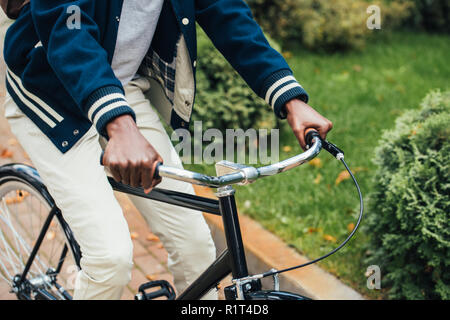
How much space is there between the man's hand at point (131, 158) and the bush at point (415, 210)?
1.76m

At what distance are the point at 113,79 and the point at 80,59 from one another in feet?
0.41

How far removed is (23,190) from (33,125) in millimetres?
650

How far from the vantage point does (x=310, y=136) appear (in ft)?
5.81

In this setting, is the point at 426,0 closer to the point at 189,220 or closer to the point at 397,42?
the point at 397,42

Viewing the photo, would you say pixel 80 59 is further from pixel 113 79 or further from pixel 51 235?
pixel 51 235

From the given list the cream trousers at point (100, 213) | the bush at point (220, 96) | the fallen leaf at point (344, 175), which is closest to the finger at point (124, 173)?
the cream trousers at point (100, 213)

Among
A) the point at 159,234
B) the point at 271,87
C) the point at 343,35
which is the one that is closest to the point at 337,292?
the point at 159,234

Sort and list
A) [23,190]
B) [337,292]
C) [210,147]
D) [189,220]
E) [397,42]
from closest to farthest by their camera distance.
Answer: [189,220] < [23,190] < [337,292] < [210,147] < [397,42]

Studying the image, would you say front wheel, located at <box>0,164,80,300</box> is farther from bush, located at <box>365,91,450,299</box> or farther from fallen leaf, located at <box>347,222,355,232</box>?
fallen leaf, located at <box>347,222,355,232</box>

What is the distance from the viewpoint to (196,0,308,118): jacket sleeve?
190 cm

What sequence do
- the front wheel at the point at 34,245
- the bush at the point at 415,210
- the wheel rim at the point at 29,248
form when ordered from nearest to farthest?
1. the front wheel at the point at 34,245
2. the wheel rim at the point at 29,248
3. the bush at the point at 415,210

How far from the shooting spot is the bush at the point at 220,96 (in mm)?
4711

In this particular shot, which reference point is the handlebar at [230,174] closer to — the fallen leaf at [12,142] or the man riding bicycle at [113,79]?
the man riding bicycle at [113,79]
